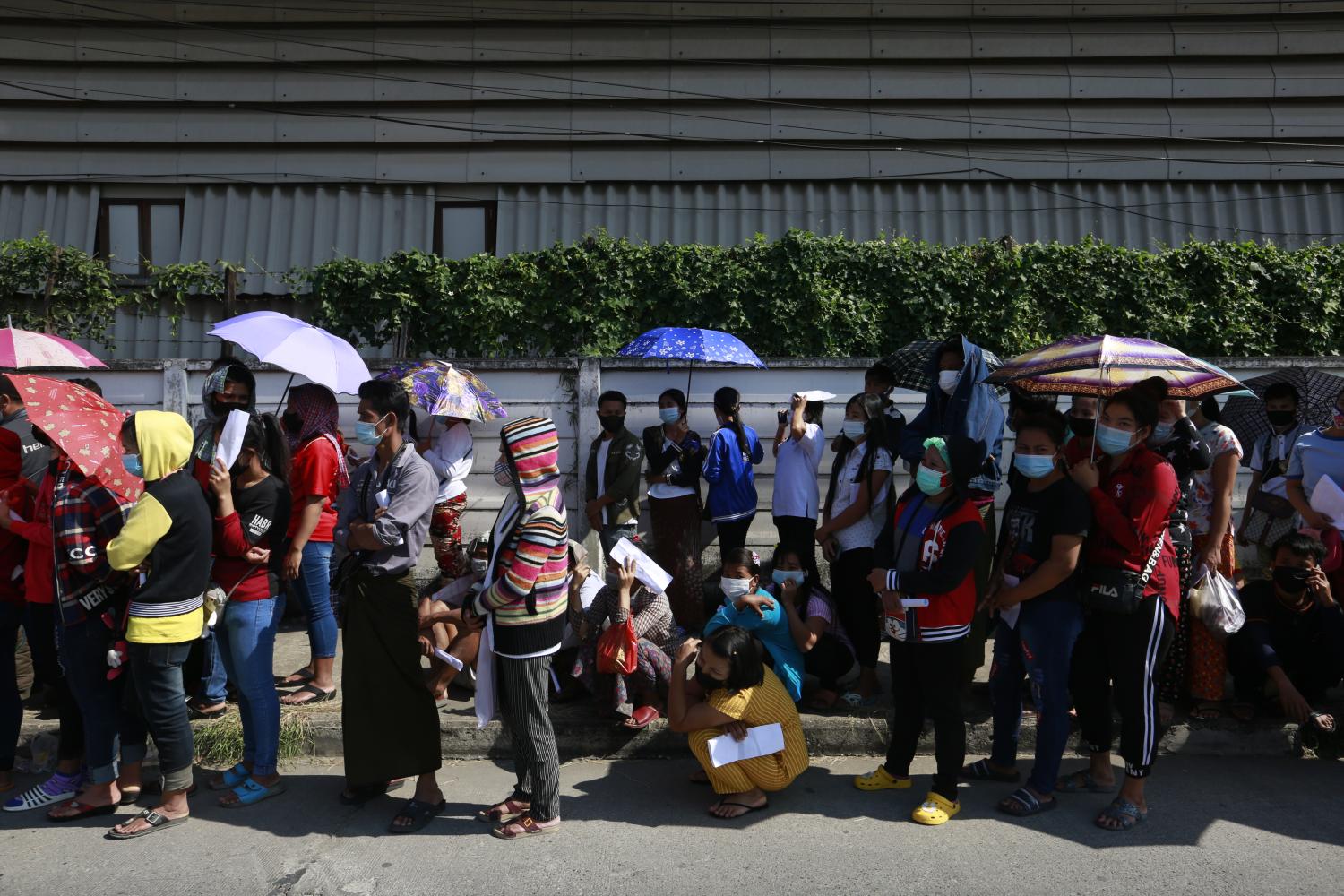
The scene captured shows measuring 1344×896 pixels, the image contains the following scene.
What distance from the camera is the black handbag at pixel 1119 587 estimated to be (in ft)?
14.6

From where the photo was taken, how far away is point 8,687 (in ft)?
16.7

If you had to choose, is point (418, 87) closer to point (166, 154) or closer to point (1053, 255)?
point (166, 154)

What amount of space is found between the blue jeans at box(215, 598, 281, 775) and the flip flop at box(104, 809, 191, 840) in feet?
1.31

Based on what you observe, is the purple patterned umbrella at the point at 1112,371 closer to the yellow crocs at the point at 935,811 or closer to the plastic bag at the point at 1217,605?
the plastic bag at the point at 1217,605

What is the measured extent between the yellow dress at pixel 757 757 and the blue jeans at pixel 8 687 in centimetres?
329

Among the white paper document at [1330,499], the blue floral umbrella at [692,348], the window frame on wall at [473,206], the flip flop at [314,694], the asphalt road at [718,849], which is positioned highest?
the window frame on wall at [473,206]

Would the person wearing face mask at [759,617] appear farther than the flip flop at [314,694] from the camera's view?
No

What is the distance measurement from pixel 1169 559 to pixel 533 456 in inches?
110

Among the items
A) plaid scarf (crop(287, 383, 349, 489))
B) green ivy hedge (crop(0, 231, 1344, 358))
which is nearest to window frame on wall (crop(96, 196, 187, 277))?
green ivy hedge (crop(0, 231, 1344, 358))

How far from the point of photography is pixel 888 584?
15.2 feet

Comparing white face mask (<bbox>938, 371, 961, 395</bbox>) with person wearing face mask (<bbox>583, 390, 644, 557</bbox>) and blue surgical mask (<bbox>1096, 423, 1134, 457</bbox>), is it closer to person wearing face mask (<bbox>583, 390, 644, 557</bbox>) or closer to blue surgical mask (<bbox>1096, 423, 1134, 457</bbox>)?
blue surgical mask (<bbox>1096, 423, 1134, 457</bbox>)

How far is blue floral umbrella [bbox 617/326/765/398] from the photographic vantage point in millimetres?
6965

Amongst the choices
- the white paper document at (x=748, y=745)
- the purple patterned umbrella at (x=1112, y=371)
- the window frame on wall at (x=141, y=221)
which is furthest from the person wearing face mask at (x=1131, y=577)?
the window frame on wall at (x=141, y=221)

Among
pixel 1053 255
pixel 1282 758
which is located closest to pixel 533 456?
pixel 1282 758
